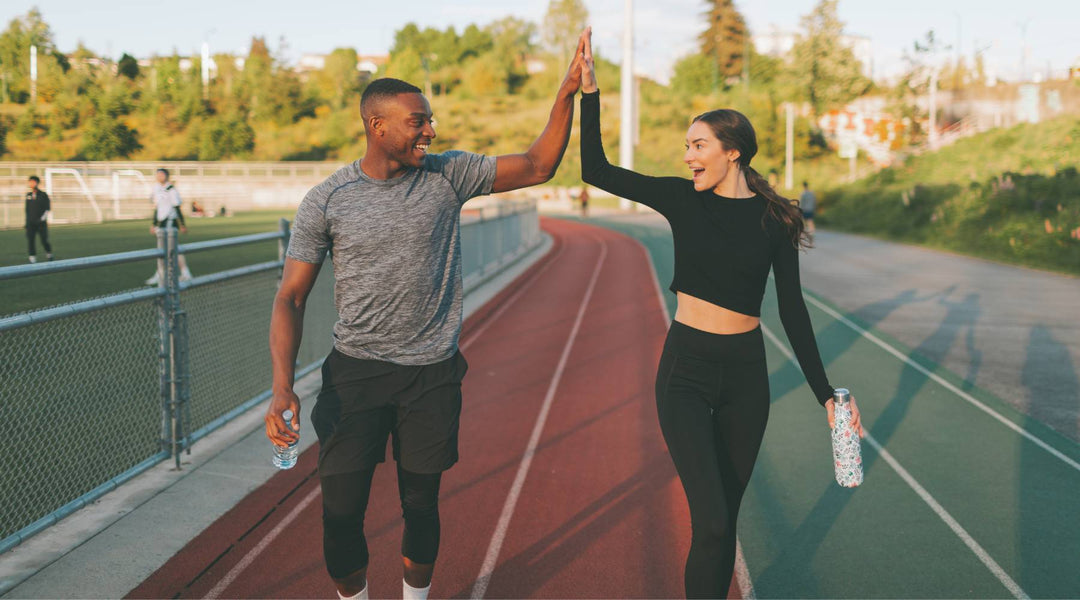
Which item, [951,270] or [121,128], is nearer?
[951,270]

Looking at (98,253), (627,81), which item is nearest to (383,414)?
(98,253)

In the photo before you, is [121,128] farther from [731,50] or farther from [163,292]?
[163,292]

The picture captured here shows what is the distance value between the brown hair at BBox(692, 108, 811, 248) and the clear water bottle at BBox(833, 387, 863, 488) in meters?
0.62

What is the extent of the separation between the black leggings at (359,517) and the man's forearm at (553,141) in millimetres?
1228

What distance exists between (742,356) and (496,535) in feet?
7.48

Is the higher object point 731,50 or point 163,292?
point 731,50

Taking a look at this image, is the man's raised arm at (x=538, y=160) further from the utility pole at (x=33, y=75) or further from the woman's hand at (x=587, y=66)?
the utility pole at (x=33, y=75)

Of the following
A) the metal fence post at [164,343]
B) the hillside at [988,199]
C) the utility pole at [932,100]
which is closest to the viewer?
the metal fence post at [164,343]

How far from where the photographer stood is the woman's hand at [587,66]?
320cm

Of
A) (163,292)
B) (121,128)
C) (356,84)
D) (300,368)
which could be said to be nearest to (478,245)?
(300,368)

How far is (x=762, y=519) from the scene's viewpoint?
5332 millimetres

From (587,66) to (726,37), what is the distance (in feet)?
364

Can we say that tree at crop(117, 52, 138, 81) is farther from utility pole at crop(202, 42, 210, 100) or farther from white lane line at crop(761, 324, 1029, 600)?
white lane line at crop(761, 324, 1029, 600)

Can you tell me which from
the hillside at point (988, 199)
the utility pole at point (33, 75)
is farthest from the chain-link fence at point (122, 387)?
the utility pole at point (33, 75)
